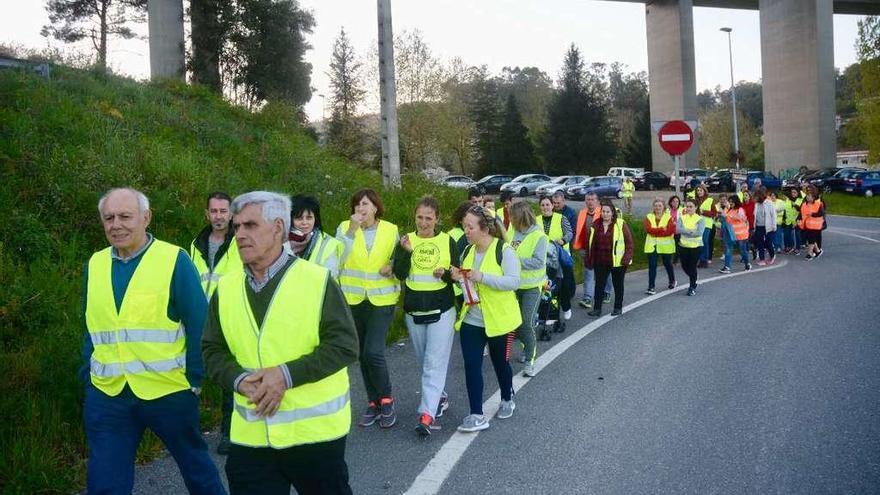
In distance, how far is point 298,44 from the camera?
30609 mm

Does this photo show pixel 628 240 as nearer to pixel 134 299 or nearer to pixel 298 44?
pixel 134 299

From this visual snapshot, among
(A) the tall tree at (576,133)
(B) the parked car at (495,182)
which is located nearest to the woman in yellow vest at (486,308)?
(B) the parked car at (495,182)

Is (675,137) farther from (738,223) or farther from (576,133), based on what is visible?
(576,133)

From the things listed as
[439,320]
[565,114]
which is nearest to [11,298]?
[439,320]

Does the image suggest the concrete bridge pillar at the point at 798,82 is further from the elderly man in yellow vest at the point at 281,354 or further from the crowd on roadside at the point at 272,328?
the elderly man in yellow vest at the point at 281,354

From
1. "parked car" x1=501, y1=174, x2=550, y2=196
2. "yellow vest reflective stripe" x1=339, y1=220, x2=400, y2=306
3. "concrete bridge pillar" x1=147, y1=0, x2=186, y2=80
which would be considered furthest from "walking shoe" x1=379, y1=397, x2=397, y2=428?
"parked car" x1=501, y1=174, x2=550, y2=196

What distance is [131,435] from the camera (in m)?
3.77

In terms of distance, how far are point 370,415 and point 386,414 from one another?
0.67 ft

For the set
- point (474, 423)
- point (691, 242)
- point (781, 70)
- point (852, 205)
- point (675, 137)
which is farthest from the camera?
point (781, 70)

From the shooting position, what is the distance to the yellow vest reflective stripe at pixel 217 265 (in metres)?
5.52

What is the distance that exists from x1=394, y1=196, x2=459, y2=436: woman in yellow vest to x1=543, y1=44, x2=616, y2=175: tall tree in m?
60.2

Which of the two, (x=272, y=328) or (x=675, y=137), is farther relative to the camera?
(x=675, y=137)

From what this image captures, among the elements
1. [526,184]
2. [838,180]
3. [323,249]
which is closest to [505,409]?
[323,249]

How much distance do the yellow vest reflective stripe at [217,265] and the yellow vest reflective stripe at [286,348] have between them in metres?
2.50
